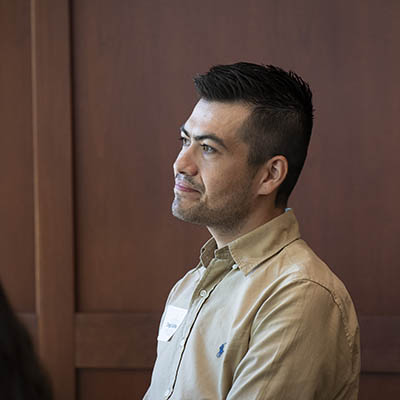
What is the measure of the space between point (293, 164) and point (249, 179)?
12 cm

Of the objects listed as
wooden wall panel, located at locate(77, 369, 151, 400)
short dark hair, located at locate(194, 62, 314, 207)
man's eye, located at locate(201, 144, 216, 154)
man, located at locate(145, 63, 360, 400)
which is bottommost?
wooden wall panel, located at locate(77, 369, 151, 400)

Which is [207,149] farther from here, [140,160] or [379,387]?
[379,387]

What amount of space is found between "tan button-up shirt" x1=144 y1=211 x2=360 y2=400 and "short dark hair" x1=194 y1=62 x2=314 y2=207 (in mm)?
159

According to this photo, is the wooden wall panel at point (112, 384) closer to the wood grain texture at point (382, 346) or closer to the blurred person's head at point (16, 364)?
the wood grain texture at point (382, 346)

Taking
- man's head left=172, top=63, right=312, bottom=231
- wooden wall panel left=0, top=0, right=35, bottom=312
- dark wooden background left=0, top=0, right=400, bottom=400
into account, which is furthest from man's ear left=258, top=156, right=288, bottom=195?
wooden wall panel left=0, top=0, right=35, bottom=312

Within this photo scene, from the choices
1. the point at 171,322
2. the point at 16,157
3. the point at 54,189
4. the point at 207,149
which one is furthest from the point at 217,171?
the point at 16,157

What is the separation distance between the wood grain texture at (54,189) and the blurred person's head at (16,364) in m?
1.77

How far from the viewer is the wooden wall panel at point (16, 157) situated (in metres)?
2.33

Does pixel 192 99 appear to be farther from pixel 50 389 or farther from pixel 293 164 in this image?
pixel 50 389

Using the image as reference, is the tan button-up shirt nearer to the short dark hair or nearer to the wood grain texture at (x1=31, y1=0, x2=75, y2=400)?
the short dark hair

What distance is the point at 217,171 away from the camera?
1465 millimetres

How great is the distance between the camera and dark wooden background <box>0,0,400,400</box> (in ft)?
7.16

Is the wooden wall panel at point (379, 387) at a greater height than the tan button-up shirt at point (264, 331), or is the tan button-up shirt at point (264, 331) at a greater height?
the tan button-up shirt at point (264, 331)

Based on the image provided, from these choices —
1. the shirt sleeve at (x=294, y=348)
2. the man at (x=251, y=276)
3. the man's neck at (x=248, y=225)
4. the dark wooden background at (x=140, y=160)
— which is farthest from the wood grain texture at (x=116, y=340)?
the shirt sleeve at (x=294, y=348)
